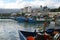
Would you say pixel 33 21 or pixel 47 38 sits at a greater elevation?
pixel 47 38

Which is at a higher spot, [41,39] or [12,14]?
[41,39]

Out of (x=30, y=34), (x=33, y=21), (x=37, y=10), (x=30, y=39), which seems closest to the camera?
(x=30, y=39)

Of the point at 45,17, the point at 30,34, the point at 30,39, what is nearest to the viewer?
the point at 30,39

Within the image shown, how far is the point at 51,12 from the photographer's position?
24172 millimetres

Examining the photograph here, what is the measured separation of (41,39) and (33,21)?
15.1 meters

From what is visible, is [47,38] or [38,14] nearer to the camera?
[47,38]

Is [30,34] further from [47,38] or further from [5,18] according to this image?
[5,18]

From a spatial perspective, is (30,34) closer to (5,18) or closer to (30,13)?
(30,13)

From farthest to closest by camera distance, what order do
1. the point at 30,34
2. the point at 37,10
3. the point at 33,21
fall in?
the point at 37,10 < the point at 33,21 < the point at 30,34

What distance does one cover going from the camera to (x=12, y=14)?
95.3 feet

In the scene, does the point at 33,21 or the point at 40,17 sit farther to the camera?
the point at 40,17

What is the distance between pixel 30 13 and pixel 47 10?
9.22ft

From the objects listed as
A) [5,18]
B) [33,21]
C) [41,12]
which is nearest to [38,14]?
[41,12]

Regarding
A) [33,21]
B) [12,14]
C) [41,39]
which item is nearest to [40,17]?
[33,21]
